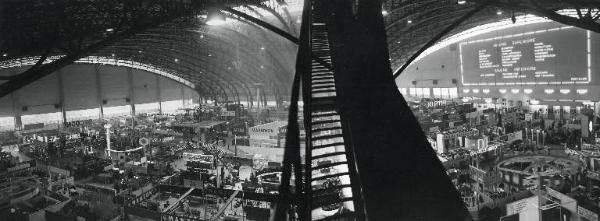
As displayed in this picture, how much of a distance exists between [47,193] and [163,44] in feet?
76.7

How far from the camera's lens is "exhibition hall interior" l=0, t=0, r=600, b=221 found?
5699mm

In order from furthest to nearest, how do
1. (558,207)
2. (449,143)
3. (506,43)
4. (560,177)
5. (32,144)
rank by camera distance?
1. (506,43)
2. (32,144)
3. (449,143)
4. (560,177)
5. (558,207)

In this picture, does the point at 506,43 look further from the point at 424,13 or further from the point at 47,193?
the point at 47,193

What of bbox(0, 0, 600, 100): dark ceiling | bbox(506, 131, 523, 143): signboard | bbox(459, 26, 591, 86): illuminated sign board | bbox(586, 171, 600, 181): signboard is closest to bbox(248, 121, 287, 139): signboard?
bbox(0, 0, 600, 100): dark ceiling

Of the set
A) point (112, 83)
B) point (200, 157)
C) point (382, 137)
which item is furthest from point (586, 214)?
point (112, 83)

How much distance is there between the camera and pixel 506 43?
34.8 meters

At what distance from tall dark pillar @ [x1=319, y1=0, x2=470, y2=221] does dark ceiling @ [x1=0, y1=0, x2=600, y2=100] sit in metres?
5.14

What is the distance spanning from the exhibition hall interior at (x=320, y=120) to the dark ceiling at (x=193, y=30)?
0.54 ft

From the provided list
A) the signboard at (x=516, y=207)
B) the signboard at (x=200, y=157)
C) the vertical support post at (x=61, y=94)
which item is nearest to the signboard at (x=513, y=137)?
the signboard at (x=516, y=207)

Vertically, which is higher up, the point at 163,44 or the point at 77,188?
the point at 163,44

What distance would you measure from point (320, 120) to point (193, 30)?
2489 centimetres

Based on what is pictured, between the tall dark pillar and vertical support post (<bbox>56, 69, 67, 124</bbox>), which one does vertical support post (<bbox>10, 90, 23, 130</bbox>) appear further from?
the tall dark pillar

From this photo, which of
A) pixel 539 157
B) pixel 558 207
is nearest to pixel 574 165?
pixel 539 157

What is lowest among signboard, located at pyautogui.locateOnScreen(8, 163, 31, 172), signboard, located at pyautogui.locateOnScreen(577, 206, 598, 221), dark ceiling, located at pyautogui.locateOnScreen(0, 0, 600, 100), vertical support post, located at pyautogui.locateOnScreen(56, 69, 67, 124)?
signboard, located at pyautogui.locateOnScreen(577, 206, 598, 221)
